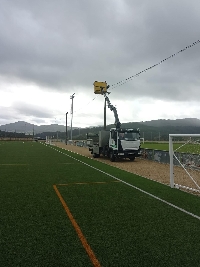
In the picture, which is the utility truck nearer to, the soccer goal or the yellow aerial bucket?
the soccer goal

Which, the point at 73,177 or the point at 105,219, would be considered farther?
the point at 73,177

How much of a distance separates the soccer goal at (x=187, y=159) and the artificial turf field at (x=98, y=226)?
118 cm

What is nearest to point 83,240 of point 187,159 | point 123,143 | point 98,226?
point 98,226

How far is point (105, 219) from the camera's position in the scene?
263 inches

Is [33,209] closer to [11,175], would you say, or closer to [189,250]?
[189,250]

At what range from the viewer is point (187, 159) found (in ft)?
49.6

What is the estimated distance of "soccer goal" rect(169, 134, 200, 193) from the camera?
36.6 ft

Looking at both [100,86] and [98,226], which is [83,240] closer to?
[98,226]

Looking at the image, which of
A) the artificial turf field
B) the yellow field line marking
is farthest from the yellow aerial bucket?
the yellow field line marking

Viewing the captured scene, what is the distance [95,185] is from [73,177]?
7.67 ft

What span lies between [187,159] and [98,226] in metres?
10.0

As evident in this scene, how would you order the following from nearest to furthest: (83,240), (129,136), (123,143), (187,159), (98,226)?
(83,240) < (98,226) < (187,159) < (123,143) < (129,136)

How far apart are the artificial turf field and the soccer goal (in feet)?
3.89

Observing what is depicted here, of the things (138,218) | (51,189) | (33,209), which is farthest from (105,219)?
(51,189)
